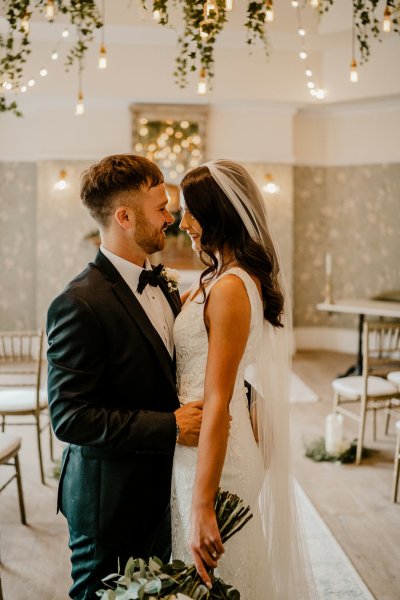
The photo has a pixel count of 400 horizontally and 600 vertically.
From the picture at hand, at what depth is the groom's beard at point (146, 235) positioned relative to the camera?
1967 millimetres

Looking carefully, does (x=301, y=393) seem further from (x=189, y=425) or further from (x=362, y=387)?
(x=189, y=425)

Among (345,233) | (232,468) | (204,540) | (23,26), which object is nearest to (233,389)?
Answer: (232,468)

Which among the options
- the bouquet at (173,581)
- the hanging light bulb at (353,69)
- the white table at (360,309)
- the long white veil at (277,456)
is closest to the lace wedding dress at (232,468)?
the long white veil at (277,456)

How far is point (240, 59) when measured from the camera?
27.7ft

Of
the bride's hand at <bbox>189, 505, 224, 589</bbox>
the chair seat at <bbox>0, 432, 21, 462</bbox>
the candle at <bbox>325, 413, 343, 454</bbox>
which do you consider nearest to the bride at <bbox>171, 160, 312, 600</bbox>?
the bride's hand at <bbox>189, 505, 224, 589</bbox>

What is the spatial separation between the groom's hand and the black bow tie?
17.6 inches

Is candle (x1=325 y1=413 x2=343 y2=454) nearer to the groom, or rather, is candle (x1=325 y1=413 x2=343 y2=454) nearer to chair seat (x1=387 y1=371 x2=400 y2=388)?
chair seat (x1=387 y1=371 x2=400 y2=388)

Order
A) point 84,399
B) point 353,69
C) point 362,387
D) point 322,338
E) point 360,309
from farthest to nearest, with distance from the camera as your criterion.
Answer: point 322,338, point 360,309, point 353,69, point 362,387, point 84,399

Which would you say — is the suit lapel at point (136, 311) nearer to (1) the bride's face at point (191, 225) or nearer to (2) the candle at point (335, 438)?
(1) the bride's face at point (191, 225)

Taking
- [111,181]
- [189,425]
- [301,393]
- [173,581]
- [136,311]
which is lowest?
[301,393]

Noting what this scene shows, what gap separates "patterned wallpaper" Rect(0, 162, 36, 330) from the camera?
29.6ft

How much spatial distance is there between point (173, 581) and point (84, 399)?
1.85ft

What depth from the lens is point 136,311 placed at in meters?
1.85

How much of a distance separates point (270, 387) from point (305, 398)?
448 cm
